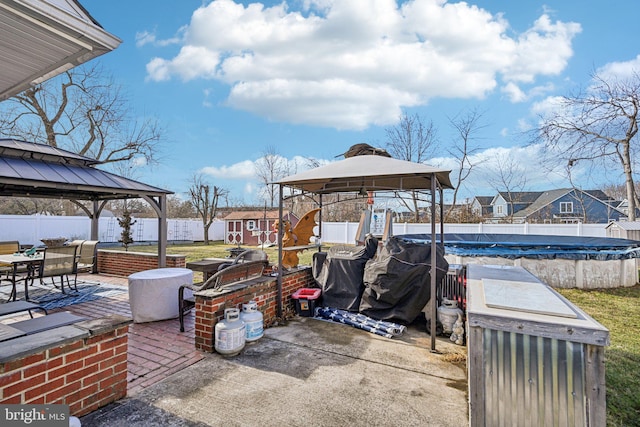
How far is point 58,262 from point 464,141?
66.4ft

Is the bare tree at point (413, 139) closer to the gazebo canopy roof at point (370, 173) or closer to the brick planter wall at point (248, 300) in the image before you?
the gazebo canopy roof at point (370, 173)

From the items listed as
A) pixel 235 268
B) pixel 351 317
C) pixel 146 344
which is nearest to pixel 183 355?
pixel 146 344

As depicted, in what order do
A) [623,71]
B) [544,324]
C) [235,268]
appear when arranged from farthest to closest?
[623,71]
[235,268]
[544,324]

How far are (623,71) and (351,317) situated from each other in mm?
15208

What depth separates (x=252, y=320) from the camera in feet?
11.8

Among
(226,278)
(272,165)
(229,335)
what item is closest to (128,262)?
(226,278)

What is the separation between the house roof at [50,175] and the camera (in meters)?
5.07

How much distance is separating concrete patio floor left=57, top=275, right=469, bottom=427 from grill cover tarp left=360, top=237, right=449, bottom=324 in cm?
37

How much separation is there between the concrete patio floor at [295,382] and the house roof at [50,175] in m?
3.32

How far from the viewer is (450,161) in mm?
19516

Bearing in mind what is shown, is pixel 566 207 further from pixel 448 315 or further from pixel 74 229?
pixel 74 229

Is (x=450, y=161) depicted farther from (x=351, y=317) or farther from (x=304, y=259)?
(x=351, y=317)

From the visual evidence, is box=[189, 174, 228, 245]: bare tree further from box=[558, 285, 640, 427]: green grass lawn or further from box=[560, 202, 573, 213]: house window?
box=[560, 202, 573, 213]: house window

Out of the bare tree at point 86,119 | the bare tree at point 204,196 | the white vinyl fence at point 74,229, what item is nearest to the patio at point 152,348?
the white vinyl fence at point 74,229
